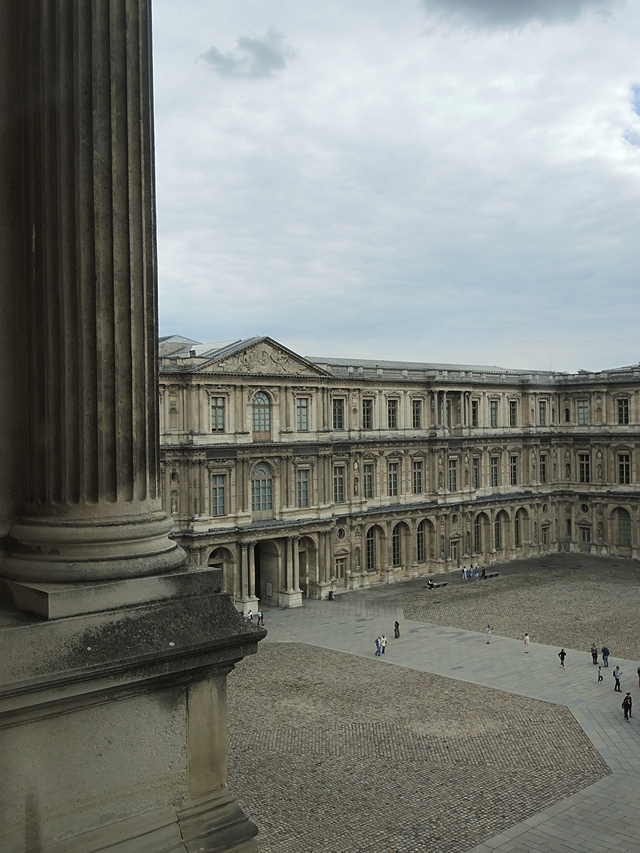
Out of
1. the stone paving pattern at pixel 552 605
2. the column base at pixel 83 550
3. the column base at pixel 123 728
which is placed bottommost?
the stone paving pattern at pixel 552 605

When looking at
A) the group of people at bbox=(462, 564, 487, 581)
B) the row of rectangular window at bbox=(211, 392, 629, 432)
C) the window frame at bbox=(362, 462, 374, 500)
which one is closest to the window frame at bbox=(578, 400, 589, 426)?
the row of rectangular window at bbox=(211, 392, 629, 432)

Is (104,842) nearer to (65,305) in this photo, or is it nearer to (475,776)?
(65,305)

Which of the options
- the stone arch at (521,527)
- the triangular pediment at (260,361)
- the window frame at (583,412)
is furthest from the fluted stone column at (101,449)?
the window frame at (583,412)

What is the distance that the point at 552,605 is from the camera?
50312 millimetres

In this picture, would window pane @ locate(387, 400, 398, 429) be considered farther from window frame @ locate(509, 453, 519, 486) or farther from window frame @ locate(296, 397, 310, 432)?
window frame @ locate(509, 453, 519, 486)

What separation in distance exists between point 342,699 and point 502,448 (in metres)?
40.7

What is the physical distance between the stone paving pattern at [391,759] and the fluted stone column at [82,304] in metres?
16.3

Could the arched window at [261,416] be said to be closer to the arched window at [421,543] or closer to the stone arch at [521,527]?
the arched window at [421,543]

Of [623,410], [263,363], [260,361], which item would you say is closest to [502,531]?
[623,410]

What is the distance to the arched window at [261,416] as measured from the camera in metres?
51.7

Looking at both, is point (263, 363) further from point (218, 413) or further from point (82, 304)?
point (82, 304)

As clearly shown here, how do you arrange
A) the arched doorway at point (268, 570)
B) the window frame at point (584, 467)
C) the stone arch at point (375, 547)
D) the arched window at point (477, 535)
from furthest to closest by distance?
1. the window frame at point (584, 467)
2. the arched window at point (477, 535)
3. the stone arch at point (375, 547)
4. the arched doorway at point (268, 570)

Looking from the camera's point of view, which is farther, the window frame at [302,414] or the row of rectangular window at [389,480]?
the window frame at [302,414]

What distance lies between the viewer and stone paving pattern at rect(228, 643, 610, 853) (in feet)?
68.9
